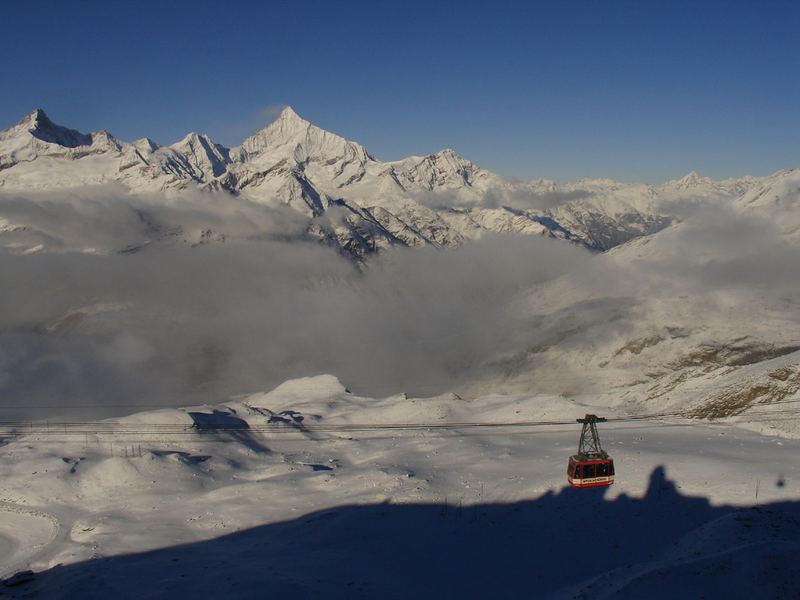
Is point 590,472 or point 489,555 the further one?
point 590,472

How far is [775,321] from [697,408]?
14506 centimetres

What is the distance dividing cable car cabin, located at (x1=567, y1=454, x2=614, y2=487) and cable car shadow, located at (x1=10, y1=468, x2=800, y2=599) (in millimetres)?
921

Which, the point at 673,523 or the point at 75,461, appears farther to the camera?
the point at 75,461

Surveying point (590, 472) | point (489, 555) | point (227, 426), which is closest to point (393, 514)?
point (489, 555)

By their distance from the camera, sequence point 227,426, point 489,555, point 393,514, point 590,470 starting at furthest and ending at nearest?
point 227,426, point 393,514, point 590,470, point 489,555

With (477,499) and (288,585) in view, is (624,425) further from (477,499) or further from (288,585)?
(288,585)

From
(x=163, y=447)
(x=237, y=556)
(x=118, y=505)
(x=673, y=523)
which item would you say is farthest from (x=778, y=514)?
(x=163, y=447)

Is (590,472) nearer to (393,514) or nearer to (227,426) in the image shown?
(393,514)

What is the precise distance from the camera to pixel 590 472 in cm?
3581

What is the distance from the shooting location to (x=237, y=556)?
2970 cm

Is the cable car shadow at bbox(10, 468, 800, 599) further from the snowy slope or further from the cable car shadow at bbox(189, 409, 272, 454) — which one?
the cable car shadow at bbox(189, 409, 272, 454)

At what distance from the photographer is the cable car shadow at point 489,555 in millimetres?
21078

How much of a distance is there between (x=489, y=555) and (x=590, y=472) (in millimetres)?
10706

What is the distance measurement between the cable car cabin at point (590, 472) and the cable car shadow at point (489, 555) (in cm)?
92
